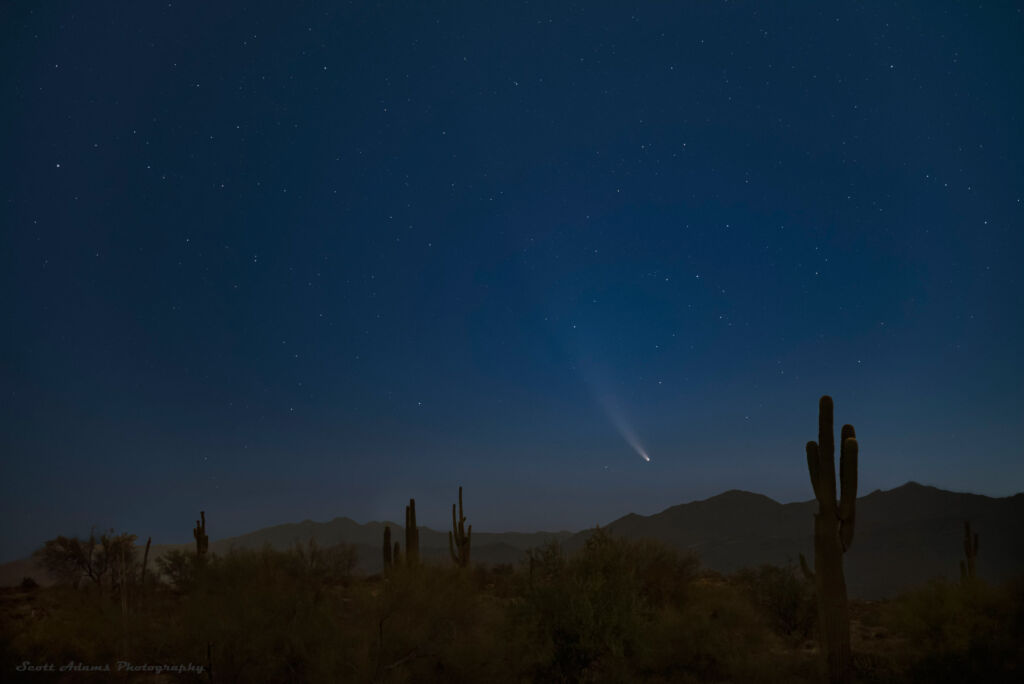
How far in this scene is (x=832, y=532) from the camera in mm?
15352

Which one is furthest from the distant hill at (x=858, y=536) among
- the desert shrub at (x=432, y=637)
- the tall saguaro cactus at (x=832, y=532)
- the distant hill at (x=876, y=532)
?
the tall saguaro cactus at (x=832, y=532)

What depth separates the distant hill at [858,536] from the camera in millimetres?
77275

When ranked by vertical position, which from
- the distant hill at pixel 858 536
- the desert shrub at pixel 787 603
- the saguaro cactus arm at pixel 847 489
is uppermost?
the saguaro cactus arm at pixel 847 489

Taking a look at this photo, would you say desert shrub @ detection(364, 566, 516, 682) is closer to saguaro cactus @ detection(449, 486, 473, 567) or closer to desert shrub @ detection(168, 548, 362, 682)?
desert shrub @ detection(168, 548, 362, 682)

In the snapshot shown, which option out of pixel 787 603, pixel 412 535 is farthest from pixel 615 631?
pixel 412 535

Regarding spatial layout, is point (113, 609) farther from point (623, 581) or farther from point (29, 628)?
point (623, 581)

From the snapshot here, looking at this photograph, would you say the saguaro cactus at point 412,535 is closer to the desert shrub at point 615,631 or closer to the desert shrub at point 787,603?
the desert shrub at point 615,631

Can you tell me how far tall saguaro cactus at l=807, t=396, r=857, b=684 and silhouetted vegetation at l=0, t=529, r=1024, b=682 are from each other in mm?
1109

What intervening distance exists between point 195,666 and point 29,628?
4.91 m

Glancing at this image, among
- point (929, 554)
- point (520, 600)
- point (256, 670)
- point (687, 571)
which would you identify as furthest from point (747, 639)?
point (929, 554)

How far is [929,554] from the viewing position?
82.6 m

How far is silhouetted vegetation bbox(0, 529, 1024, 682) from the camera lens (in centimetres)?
1400

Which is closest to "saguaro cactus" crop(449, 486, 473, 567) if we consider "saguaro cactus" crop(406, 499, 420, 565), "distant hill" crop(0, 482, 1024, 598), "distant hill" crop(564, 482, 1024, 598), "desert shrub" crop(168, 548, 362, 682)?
"saguaro cactus" crop(406, 499, 420, 565)

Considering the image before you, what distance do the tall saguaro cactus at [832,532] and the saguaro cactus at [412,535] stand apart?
14677 millimetres
